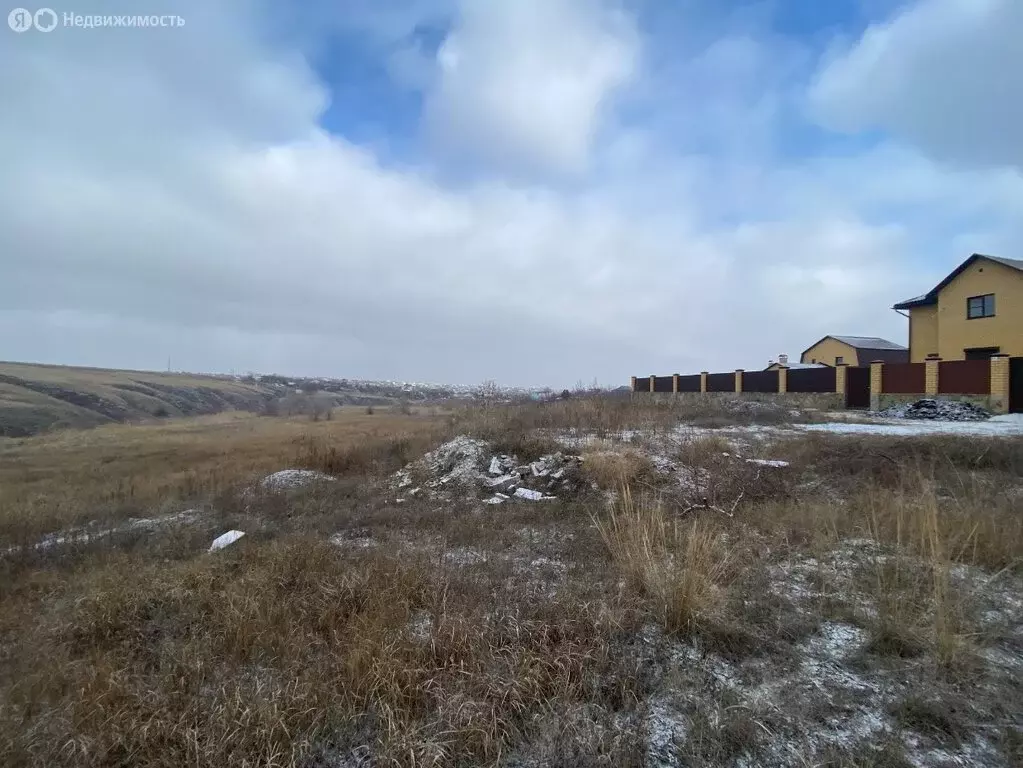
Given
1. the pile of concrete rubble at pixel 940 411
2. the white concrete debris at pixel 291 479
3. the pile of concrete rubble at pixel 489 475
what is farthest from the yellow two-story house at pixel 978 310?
the white concrete debris at pixel 291 479

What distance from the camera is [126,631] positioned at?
134 inches

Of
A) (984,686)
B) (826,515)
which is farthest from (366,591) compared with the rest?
(826,515)

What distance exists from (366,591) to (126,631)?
166 cm

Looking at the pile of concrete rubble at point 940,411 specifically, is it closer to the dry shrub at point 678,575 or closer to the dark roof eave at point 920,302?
the dark roof eave at point 920,302

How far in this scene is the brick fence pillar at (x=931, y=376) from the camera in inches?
651

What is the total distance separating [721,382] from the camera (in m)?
25.9

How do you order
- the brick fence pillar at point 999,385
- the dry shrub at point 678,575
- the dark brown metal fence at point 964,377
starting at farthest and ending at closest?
the dark brown metal fence at point 964,377
the brick fence pillar at point 999,385
the dry shrub at point 678,575

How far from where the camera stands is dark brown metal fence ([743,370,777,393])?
22.5m

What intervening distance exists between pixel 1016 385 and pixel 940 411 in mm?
2177

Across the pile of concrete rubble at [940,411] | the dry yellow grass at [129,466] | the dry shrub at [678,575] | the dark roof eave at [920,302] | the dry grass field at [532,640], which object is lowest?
the dry yellow grass at [129,466]

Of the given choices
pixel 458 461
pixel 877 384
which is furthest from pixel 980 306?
pixel 458 461

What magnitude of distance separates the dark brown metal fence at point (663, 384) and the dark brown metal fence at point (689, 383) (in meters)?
1.01

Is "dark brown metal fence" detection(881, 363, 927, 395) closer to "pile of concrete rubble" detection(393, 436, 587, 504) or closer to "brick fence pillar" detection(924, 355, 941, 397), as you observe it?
"brick fence pillar" detection(924, 355, 941, 397)

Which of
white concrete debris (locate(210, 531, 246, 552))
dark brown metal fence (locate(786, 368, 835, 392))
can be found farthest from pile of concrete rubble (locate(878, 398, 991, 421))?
white concrete debris (locate(210, 531, 246, 552))
